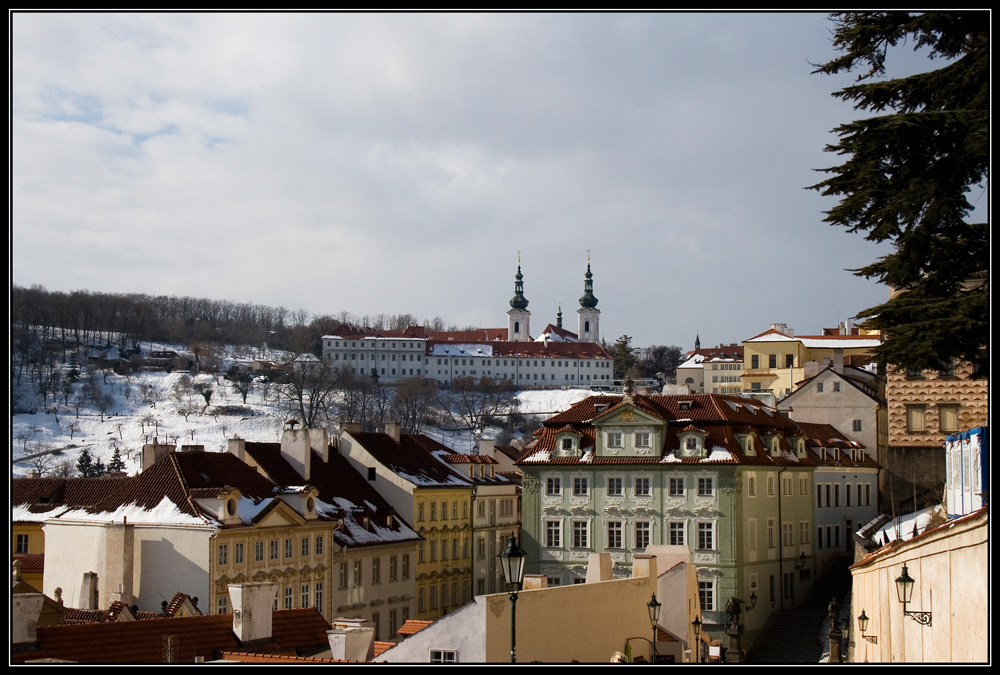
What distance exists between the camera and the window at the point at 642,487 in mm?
39656

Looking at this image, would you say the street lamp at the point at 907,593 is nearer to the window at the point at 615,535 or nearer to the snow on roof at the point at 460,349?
the window at the point at 615,535

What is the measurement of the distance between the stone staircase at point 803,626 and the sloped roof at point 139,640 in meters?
18.7

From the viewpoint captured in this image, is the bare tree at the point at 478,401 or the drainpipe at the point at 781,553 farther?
the bare tree at the point at 478,401

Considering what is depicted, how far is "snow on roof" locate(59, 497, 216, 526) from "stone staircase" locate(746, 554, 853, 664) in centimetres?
1571

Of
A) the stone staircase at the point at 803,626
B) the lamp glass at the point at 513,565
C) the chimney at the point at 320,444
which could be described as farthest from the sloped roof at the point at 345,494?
the lamp glass at the point at 513,565

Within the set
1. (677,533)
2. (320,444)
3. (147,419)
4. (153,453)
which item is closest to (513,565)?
(153,453)

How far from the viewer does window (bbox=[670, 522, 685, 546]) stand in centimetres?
3872

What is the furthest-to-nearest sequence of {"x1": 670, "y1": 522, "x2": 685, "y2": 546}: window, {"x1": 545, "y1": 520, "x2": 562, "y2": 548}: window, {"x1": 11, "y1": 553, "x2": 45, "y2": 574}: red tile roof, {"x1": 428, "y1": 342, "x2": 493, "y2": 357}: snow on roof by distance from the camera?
{"x1": 428, "y1": 342, "x2": 493, "y2": 357}: snow on roof < {"x1": 545, "y1": 520, "x2": 562, "y2": 548}: window < {"x1": 670, "y1": 522, "x2": 685, "y2": 546}: window < {"x1": 11, "y1": 553, "x2": 45, "y2": 574}: red tile roof

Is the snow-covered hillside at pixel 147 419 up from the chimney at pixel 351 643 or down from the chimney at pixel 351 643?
up

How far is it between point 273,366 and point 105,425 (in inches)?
1354

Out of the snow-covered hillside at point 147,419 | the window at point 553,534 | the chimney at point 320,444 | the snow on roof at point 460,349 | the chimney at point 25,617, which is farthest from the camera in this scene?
the snow on roof at point 460,349

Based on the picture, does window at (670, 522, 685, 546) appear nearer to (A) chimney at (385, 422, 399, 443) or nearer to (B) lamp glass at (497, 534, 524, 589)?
(A) chimney at (385, 422, 399, 443)

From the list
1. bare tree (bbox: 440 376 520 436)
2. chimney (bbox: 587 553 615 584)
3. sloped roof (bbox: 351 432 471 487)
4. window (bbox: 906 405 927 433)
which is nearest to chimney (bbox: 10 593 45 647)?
chimney (bbox: 587 553 615 584)

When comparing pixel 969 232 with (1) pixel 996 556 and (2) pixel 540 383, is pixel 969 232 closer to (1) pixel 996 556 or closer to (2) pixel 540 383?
(1) pixel 996 556
